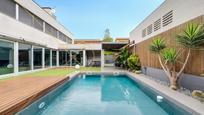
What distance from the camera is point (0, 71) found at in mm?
10852

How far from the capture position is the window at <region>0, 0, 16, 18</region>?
1110cm

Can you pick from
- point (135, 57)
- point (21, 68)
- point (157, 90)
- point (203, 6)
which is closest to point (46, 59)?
point (21, 68)

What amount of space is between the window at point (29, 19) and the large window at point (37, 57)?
1.95 meters

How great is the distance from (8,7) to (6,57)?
3063 millimetres

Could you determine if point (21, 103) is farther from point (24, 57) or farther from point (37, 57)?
point (37, 57)

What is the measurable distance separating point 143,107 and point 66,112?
2645 millimetres

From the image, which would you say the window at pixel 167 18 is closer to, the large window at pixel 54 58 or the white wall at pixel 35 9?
the white wall at pixel 35 9

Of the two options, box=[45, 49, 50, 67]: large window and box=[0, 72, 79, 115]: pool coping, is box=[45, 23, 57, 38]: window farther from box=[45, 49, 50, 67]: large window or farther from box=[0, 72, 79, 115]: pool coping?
box=[0, 72, 79, 115]: pool coping

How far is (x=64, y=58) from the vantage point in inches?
974

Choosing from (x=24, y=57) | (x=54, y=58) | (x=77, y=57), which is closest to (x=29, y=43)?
(x=24, y=57)

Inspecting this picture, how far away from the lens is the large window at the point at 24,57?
45.1ft

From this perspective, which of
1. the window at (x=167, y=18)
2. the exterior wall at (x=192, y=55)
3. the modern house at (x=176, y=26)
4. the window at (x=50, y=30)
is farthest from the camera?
the window at (x=50, y=30)

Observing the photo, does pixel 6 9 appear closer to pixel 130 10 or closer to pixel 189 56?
pixel 189 56

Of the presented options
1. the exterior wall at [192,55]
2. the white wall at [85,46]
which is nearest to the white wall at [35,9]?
the white wall at [85,46]
